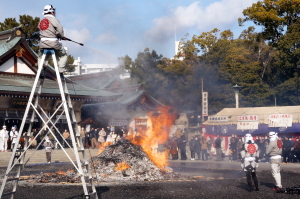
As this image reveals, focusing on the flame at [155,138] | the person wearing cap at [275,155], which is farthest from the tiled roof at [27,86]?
the person wearing cap at [275,155]

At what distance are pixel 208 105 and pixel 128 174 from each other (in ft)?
80.0

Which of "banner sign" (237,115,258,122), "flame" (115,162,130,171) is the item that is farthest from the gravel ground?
"banner sign" (237,115,258,122)

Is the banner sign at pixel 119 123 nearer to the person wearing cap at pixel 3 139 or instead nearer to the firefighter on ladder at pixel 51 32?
the person wearing cap at pixel 3 139

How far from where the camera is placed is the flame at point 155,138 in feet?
56.1

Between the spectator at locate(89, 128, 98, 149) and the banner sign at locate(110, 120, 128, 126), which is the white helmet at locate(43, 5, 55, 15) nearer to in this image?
the spectator at locate(89, 128, 98, 149)

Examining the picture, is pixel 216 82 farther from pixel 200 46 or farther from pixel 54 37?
pixel 54 37

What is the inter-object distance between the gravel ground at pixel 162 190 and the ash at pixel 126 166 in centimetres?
118

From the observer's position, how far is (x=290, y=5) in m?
36.0

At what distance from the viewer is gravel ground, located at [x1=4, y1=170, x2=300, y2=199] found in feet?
33.9

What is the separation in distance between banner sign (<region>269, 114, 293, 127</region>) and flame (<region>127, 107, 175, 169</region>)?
6525mm

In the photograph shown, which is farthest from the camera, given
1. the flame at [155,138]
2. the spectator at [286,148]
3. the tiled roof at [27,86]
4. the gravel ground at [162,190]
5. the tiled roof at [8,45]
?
the tiled roof at [8,45]

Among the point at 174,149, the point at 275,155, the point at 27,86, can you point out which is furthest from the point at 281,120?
the point at 27,86

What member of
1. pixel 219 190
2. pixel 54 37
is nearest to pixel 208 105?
pixel 219 190

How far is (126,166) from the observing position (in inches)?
572
